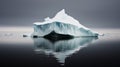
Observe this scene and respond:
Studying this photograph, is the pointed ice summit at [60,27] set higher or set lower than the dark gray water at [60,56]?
higher

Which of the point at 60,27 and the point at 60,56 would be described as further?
the point at 60,27

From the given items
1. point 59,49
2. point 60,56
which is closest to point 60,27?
point 59,49

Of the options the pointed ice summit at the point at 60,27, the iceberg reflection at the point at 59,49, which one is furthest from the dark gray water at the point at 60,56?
the pointed ice summit at the point at 60,27

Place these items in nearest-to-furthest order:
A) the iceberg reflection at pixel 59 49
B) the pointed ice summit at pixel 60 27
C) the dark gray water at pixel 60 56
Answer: the dark gray water at pixel 60 56
the iceberg reflection at pixel 59 49
the pointed ice summit at pixel 60 27

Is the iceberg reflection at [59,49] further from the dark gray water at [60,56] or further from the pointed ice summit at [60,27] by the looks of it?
the pointed ice summit at [60,27]

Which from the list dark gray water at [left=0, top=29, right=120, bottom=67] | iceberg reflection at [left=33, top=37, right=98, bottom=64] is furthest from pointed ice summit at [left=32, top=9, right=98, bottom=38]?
dark gray water at [left=0, top=29, right=120, bottom=67]

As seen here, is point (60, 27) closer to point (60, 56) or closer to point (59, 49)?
point (59, 49)

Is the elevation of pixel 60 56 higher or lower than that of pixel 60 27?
lower

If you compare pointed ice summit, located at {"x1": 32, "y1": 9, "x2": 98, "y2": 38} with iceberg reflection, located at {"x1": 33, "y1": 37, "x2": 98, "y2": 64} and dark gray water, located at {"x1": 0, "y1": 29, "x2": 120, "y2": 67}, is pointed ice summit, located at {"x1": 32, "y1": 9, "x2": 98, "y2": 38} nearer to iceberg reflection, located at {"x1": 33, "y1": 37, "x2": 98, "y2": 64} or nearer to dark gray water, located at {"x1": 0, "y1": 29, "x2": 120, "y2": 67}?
iceberg reflection, located at {"x1": 33, "y1": 37, "x2": 98, "y2": 64}

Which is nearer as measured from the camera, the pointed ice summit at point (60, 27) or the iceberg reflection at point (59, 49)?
the iceberg reflection at point (59, 49)

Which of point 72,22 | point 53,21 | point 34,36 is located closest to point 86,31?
point 72,22

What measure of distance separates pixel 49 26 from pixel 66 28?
5.80 feet

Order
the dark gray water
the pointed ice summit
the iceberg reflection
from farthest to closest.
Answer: the pointed ice summit
the iceberg reflection
the dark gray water

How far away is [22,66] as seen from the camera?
9.46 meters
